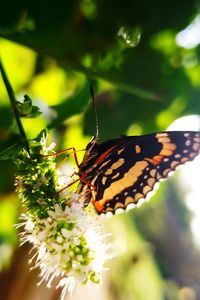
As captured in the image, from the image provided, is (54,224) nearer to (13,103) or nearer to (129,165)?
(13,103)

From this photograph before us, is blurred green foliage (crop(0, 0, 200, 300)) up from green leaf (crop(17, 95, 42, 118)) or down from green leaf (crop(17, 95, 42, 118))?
up

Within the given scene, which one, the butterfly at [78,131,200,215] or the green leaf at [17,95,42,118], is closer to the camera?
the green leaf at [17,95,42,118]

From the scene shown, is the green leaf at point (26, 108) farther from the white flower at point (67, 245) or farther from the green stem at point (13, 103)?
the white flower at point (67, 245)

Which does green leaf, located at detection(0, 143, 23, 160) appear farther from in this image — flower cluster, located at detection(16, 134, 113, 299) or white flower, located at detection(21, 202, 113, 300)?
white flower, located at detection(21, 202, 113, 300)

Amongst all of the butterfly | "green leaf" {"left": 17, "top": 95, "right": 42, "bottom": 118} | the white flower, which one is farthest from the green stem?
the butterfly

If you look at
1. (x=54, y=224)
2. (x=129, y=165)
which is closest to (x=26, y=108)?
(x=54, y=224)

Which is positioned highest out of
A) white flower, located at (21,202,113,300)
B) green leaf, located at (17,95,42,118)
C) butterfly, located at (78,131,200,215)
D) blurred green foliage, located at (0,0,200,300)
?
blurred green foliage, located at (0,0,200,300)

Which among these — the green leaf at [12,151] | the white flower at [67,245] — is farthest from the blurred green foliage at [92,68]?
the white flower at [67,245]
